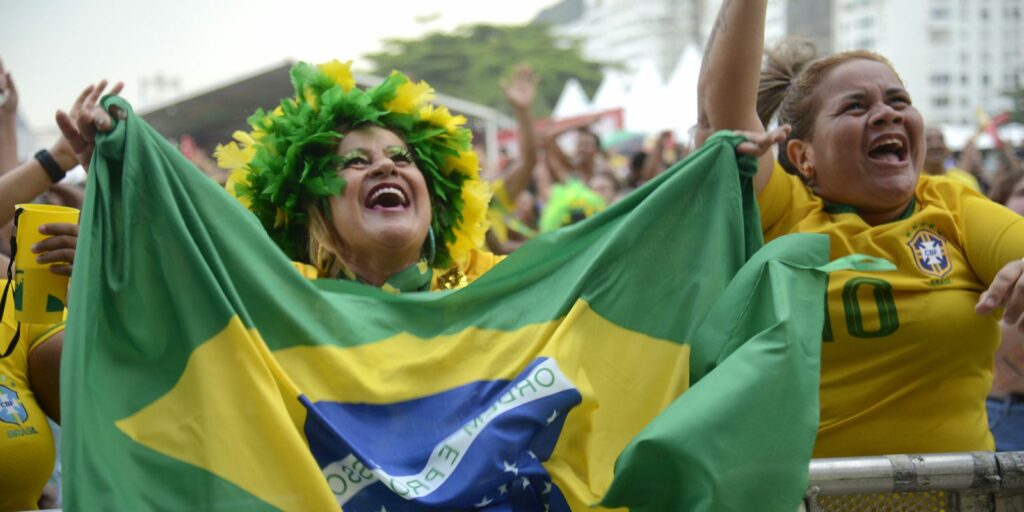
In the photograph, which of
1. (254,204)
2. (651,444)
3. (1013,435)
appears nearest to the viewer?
(651,444)

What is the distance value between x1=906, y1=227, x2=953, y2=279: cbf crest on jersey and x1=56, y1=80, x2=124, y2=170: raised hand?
1833 mm

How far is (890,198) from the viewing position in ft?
9.52

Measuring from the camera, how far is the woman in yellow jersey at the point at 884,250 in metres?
2.77

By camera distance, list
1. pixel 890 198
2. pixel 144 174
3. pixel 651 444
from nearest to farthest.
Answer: pixel 651 444 → pixel 144 174 → pixel 890 198

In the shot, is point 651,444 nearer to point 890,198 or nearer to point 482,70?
point 890,198

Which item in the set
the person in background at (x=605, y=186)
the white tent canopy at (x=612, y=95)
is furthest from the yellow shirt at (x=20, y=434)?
the white tent canopy at (x=612, y=95)

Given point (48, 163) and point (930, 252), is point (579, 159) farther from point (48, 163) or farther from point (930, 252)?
point (930, 252)

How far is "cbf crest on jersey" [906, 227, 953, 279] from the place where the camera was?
282 cm

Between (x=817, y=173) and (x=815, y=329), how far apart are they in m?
0.79

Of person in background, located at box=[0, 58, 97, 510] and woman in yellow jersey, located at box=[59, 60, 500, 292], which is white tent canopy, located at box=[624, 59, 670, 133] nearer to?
woman in yellow jersey, located at box=[59, 60, 500, 292]

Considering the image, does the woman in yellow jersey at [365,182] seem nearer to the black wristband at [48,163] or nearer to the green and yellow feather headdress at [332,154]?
the green and yellow feather headdress at [332,154]

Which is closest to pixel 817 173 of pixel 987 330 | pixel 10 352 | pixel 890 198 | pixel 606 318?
pixel 890 198

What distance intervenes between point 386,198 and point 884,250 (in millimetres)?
1272

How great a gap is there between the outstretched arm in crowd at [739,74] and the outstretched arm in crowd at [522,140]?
12.2 feet
